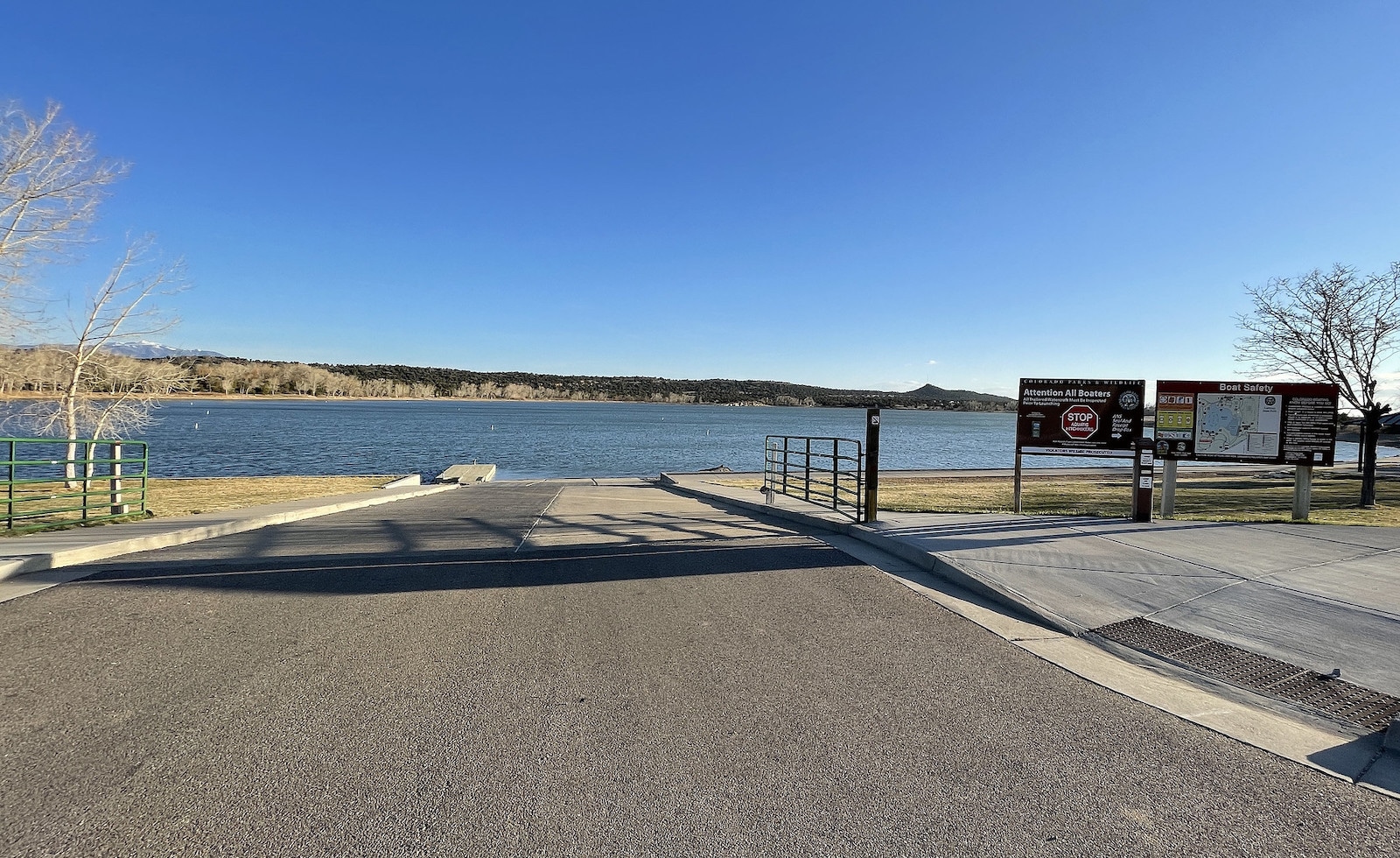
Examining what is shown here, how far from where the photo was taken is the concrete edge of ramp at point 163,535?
7.14m

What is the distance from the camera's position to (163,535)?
918 cm

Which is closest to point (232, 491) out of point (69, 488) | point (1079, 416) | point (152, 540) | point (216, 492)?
point (216, 492)

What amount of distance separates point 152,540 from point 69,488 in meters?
17.6

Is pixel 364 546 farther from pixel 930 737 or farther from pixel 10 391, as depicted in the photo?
pixel 10 391

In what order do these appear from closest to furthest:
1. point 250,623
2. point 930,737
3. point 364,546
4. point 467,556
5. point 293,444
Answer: point 930,737 < point 250,623 < point 467,556 < point 364,546 < point 293,444

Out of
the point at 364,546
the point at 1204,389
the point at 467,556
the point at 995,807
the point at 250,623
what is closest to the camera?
the point at 995,807

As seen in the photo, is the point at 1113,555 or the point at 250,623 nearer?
the point at 250,623

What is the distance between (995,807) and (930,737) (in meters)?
0.65

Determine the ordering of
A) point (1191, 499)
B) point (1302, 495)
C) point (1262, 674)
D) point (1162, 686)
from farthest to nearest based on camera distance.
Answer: point (1191, 499) → point (1302, 495) → point (1262, 674) → point (1162, 686)

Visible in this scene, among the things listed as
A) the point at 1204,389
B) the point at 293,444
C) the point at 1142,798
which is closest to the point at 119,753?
the point at 1142,798

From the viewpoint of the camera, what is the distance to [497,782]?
10.5ft

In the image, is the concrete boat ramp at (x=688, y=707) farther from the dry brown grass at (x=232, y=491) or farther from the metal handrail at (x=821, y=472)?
the dry brown grass at (x=232, y=491)

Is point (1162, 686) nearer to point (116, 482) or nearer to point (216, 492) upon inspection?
point (116, 482)

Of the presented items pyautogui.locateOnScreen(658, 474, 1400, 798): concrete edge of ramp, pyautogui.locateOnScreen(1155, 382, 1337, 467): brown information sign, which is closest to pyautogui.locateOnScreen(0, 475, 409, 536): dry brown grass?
pyautogui.locateOnScreen(658, 474, 1400, 798): concrete edge of ramp
